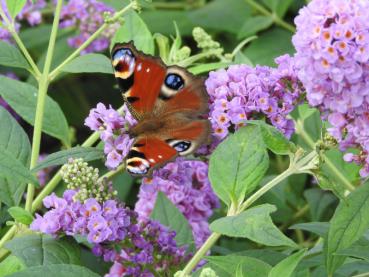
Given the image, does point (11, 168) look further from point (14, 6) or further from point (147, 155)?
point (14, 6)

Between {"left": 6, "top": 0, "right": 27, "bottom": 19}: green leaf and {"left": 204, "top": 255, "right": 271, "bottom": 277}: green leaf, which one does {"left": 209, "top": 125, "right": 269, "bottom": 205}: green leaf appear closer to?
{"left": 204, "top": 255, "right": 271, "bottom": 277}: green leaf

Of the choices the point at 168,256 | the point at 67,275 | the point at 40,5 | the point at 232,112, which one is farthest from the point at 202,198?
the point at 40,5

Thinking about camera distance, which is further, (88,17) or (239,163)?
(88,17)

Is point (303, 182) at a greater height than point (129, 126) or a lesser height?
lesser

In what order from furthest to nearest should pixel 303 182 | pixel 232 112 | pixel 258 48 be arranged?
pixel 258 48, pixel 303 182, pixel 232 112

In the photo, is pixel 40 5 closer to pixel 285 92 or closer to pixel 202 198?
pixel 202 198

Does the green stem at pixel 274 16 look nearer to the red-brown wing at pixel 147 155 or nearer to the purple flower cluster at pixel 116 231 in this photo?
the purple flower cluster at pixel 116 231

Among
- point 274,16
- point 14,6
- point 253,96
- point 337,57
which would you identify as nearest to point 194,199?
point 253,96

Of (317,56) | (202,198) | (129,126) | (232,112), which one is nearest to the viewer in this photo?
(317,56)
